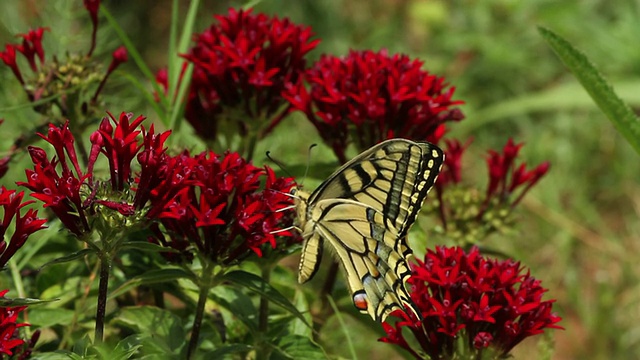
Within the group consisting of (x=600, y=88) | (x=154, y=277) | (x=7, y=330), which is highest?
(x=600, y=88)

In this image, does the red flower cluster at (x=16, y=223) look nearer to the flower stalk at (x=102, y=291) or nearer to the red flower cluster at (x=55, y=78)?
the flower stalk at (x=102, y=291)

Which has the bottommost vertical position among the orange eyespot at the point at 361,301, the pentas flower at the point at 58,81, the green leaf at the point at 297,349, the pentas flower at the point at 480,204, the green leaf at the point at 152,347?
the green leaf at the point at 297,349

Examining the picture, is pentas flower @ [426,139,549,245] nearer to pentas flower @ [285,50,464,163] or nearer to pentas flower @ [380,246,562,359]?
pentas flower @ [285,50,464,163]

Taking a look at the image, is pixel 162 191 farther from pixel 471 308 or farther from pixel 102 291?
pixel 471 308

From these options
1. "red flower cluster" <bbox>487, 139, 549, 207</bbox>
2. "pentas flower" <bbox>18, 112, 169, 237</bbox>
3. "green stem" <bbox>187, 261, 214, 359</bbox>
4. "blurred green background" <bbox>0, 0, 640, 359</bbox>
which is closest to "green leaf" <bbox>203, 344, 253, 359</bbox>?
"green stem" <bbox>187, 261, 214, 359</bbox>

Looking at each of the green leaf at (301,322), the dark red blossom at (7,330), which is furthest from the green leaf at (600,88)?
the dark red blossom at (7,330)

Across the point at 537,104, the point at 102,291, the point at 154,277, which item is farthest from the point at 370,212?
the point at 537,104
